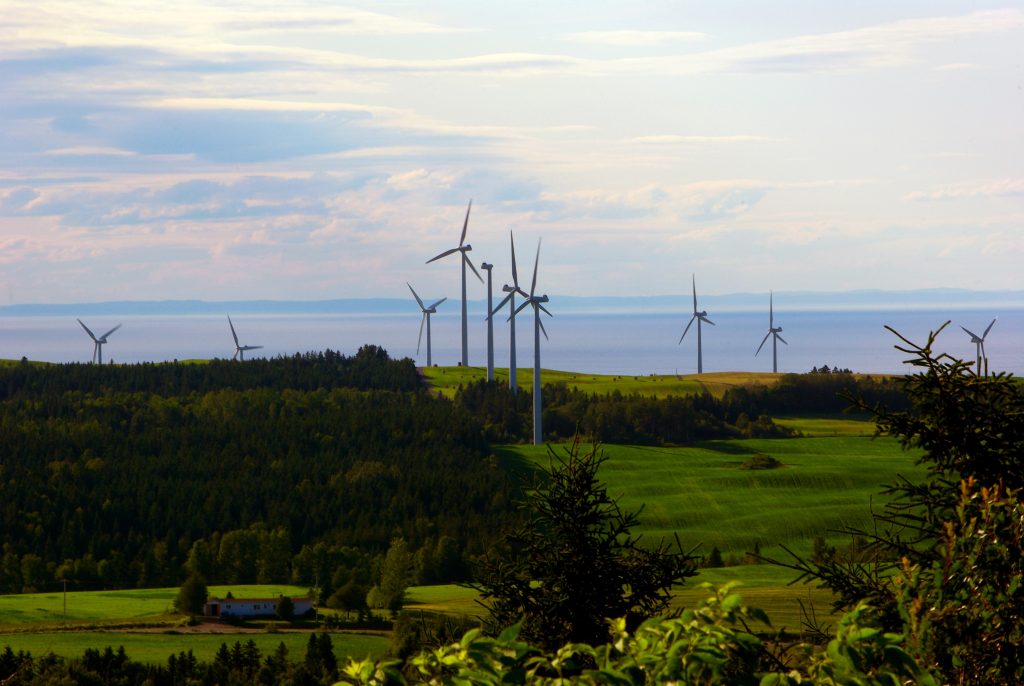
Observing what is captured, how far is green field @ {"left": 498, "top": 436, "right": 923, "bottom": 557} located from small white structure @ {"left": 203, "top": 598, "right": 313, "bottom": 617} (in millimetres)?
37895

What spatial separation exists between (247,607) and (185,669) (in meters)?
34.6

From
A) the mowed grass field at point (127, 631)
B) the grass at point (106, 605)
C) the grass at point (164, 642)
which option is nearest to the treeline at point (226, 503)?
the grass at point (106, 605)

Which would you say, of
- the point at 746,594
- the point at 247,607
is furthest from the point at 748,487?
the point at 247,607

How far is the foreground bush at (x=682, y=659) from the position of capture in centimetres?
835

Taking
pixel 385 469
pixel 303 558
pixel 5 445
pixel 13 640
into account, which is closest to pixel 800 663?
pixel 13 640

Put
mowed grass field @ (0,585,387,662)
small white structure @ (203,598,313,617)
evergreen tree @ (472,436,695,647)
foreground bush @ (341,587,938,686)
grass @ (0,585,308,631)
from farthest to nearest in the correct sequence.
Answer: small white structure @ (203,598,313,617) < grass @ (0,585,308,631) < mowed grass field @ (0,585,387,662) < evergreen tree @ (472,436,695,647) < foreground bush @ (341,587,938,686)

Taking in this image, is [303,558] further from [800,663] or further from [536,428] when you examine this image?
[800,663]

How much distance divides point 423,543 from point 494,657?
468 ft

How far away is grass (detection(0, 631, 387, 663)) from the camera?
9138 centimetres

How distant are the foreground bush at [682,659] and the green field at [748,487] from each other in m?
126

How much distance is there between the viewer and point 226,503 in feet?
557

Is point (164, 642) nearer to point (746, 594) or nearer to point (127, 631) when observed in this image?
point (127, 631)

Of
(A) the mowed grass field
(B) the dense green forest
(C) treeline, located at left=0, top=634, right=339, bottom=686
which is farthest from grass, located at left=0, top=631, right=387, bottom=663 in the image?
(B) the dense green forest

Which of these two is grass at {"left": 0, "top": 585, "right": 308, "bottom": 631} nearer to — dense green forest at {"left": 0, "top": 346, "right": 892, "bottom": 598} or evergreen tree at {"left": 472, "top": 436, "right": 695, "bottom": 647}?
dense green forest at {"left": 0, "top": 346, "right": 892, "bottom": 598}
